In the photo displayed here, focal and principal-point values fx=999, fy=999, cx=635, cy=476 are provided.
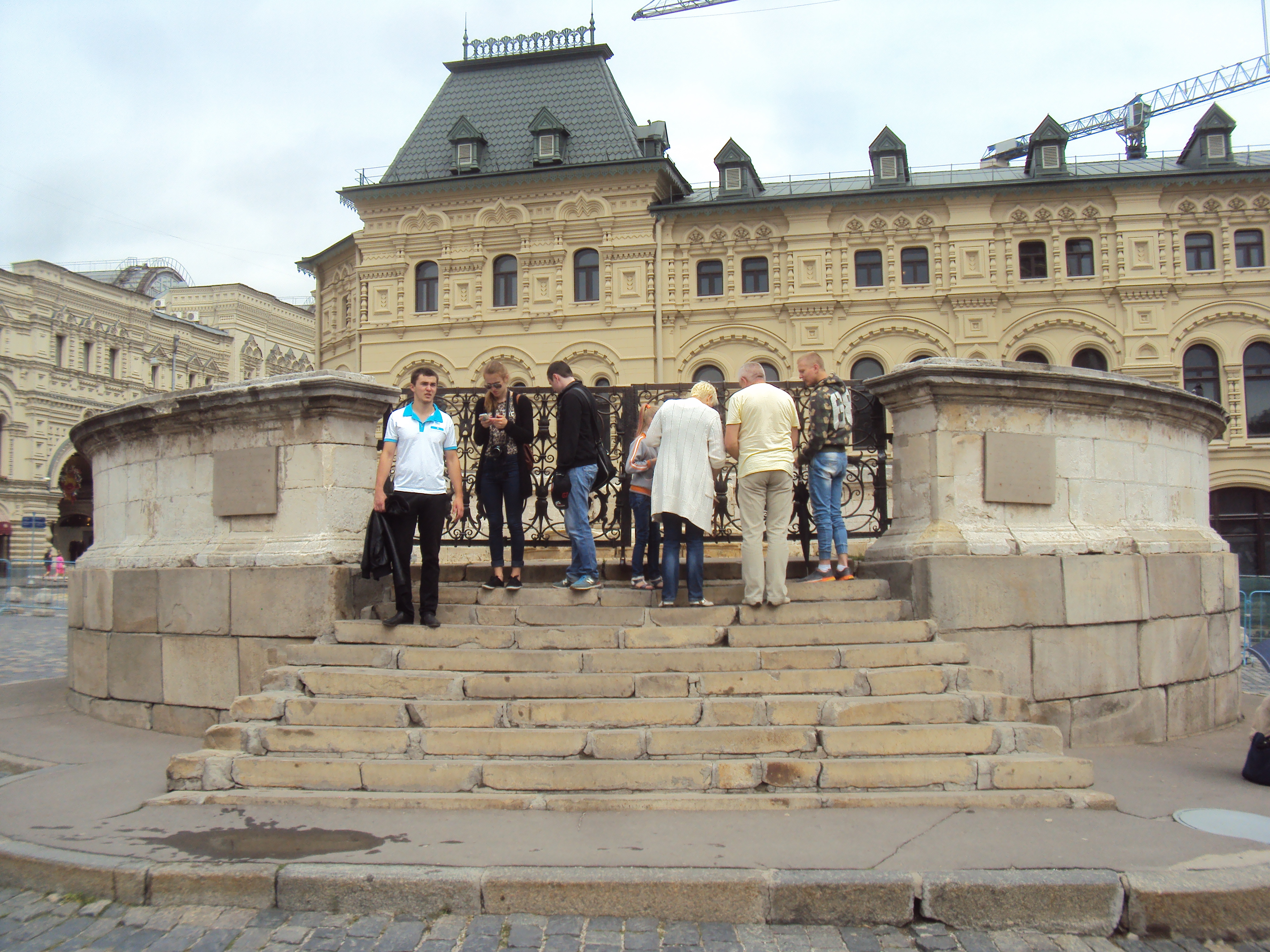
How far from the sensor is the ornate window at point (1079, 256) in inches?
1339

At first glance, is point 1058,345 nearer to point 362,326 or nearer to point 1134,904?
point 362,326

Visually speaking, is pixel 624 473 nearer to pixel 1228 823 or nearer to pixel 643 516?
pixel 643 516

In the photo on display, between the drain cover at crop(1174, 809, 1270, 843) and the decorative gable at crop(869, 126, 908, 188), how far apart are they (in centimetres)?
3296

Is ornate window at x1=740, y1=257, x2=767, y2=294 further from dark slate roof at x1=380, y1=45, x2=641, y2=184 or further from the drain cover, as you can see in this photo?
the drain cover

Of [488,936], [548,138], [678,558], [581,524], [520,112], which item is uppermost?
[520,112]

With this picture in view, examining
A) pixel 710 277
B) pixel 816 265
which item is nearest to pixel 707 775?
pixel 816 265

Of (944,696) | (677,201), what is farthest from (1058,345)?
(944,696)

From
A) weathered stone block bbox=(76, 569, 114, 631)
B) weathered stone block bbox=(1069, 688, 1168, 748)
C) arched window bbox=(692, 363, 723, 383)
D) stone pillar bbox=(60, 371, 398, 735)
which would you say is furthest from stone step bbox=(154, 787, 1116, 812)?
arched window bbox=(692, 363, 723, 383)

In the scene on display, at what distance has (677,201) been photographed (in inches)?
1417

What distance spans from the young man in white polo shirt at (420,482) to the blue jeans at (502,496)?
65 cm

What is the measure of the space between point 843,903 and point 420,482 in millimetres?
3983

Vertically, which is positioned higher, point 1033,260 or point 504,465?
point 1033,260

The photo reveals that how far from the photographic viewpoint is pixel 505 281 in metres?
35.9

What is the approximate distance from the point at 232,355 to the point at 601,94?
34448mm
